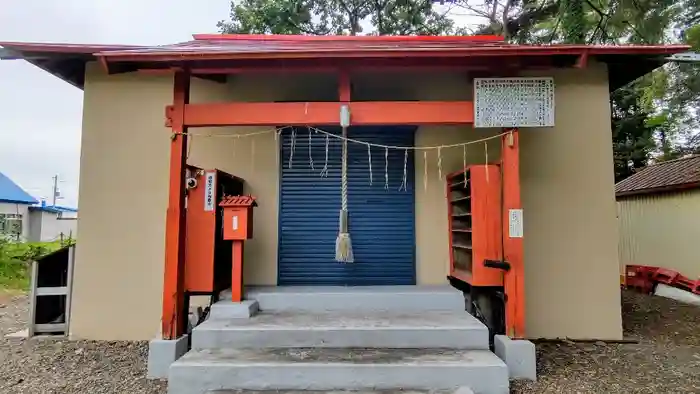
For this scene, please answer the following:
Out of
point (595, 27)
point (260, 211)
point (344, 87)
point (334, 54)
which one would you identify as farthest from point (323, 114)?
point (595, 27)

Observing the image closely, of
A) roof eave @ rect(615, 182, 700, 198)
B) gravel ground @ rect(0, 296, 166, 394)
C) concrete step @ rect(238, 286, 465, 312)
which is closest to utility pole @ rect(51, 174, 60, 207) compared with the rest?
gravel ground @ rect(0, 296, 166, 394)

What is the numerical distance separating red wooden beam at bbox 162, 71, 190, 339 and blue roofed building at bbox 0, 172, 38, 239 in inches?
570

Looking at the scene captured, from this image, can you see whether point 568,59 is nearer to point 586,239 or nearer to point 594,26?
point 586,239

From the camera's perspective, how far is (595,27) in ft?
24.0

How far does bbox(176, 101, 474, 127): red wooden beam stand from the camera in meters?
3.84

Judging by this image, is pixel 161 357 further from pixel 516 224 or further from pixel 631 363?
pixel 631 363

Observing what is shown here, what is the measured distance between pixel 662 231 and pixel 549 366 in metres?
6.52

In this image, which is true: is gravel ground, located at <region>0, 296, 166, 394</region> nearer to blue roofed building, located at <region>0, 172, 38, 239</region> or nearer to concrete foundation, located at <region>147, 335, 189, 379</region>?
concrete foundation, located at <region>147, 335, 189, 379</region>

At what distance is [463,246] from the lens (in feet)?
14.8

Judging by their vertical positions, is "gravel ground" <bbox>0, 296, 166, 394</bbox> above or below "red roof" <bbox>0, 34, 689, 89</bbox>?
below

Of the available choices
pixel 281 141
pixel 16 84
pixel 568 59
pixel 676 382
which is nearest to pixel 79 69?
pixel 281 141

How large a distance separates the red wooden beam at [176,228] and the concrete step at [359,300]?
768mm

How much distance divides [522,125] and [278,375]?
9.57 ft

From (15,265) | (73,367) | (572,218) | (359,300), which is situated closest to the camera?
(73,367)
